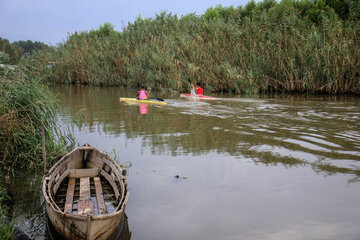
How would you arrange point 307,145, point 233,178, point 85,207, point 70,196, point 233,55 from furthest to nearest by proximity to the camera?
point 233,55
point 307,145
point 233,178
point 70,196
point 85,207

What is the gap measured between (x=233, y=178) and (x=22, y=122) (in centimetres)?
355

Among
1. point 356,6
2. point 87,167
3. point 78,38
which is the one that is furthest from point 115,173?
point 78,38

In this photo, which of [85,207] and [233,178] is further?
[233,178]

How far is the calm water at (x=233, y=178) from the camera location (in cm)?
402

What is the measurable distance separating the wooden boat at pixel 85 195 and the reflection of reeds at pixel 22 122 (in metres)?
0.85

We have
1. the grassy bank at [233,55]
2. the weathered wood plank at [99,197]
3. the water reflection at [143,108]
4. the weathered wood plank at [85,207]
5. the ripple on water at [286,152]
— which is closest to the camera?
the weathered wood plank at [85,207]

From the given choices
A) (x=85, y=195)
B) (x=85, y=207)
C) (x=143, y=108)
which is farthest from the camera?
(x=143, y=108)

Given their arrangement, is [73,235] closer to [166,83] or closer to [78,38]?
[166,83]

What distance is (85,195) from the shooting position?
463 centimetres

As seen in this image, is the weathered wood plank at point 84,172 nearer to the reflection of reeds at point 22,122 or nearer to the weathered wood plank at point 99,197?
the weathered wood plank at point 99,197

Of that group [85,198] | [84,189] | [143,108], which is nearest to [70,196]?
[85,198]

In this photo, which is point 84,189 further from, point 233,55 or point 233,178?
point 233,55

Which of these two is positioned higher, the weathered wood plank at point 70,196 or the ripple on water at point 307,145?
the ripple on water at point 307,145

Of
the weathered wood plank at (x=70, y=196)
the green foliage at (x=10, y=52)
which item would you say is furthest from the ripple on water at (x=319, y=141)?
the green foliage at (x=10, y=52)
